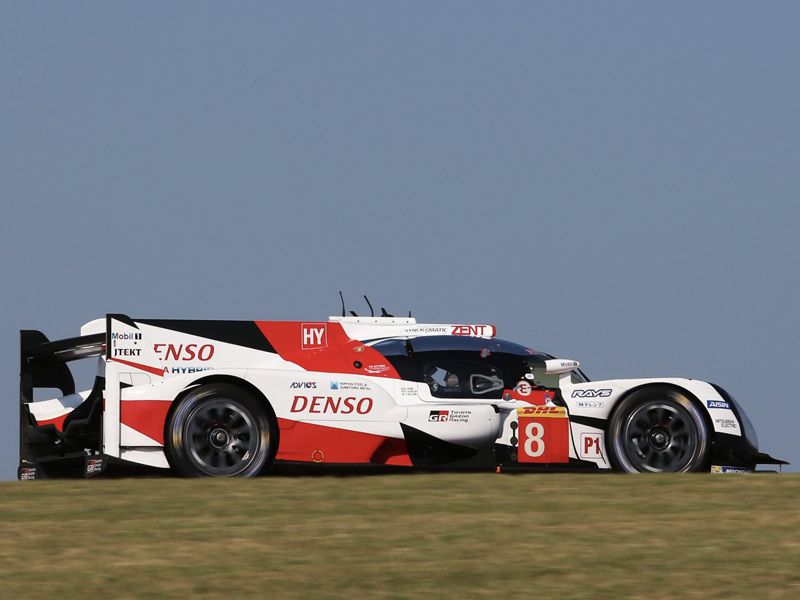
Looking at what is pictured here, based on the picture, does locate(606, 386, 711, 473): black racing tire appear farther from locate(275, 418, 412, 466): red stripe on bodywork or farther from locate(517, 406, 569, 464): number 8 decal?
locate(275, 418, 412, 466): red stripe on bodywork

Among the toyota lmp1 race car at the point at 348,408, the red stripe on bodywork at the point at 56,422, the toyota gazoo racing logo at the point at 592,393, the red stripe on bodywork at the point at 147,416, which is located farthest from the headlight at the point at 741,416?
the red stripe on bodywork at the point at 56,422

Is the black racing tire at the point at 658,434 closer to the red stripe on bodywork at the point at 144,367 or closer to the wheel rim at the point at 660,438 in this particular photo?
the wheel rim at the point at 660,438

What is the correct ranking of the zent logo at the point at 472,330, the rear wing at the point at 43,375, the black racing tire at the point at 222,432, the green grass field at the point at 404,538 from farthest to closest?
the zent logo at the point at 472,330
the rear wing at the point at 43,375
the black racing tire at the point at 222,432
the green grass field at the point at 404,538

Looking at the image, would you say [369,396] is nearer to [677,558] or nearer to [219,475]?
[219,475]

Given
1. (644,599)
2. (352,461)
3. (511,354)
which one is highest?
(511,354)

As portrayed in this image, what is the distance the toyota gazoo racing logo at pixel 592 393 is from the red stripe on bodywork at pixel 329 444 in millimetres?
1770

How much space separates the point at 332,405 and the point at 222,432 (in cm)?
97

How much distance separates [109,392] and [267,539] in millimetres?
3816

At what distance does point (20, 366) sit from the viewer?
12.3 m

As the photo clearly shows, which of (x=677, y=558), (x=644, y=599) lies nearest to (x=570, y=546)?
(x=677, y=558)

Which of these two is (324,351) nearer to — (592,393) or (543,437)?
(543,437)

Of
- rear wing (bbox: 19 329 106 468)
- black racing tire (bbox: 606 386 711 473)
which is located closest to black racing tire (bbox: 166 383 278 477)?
rear wing (bbox: 19 329 106 468)

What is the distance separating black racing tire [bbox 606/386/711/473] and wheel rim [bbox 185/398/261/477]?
317 centimetres

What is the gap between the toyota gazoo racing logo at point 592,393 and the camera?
37.3 feet
